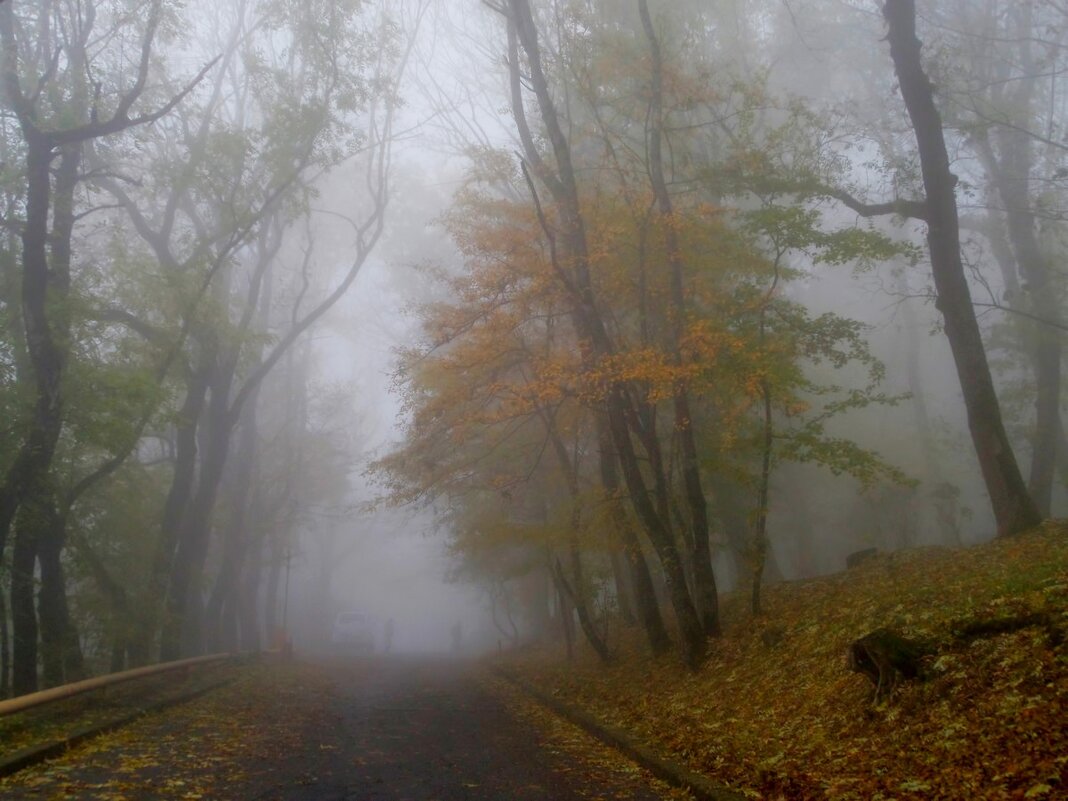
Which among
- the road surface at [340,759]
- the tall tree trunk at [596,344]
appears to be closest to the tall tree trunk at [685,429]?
the tall tree trunk at [596,344]

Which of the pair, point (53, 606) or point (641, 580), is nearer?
point (53, 606)

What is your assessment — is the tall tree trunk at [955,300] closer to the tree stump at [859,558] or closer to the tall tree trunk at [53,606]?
the tree stump at [859,558]

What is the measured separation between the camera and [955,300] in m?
12.0

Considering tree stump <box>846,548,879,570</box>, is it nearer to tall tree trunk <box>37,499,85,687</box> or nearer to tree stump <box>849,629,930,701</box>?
tree stump <box>849,629,930,701</box>

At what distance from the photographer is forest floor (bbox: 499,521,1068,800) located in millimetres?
5082

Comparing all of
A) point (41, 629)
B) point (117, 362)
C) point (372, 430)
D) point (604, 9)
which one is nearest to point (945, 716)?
point (41, 629)

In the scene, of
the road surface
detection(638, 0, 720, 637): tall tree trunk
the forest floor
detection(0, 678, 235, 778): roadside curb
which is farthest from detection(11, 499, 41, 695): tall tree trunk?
detection(638, 0, 720, 637): tall tree trunk

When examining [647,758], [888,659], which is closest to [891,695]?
[888,659]

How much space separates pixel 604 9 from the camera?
53.5 feet

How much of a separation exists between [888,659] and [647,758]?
7.68ft

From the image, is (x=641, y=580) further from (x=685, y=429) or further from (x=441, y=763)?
(x=441, y=763)

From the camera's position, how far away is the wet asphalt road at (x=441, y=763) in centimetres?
648

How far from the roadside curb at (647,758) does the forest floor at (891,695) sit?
0.51 ft

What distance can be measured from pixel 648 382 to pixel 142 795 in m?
7.90
